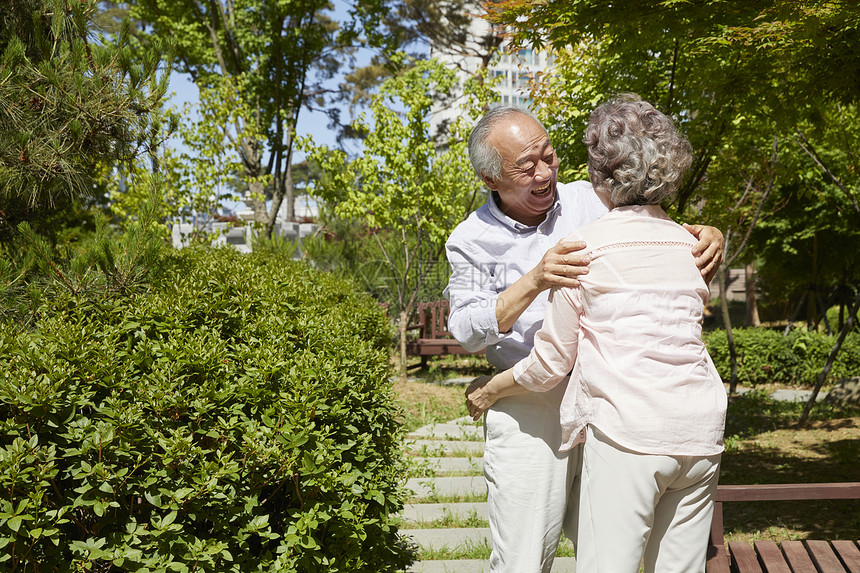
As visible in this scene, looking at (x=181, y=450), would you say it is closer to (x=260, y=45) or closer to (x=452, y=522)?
(x=452, y=522)

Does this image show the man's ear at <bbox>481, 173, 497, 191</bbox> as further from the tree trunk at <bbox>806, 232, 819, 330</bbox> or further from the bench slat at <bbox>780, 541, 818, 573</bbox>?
the tree trunk at <bbox>806, 232, 819, 330</bbox>

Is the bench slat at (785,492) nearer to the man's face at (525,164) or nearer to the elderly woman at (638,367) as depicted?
the elderly woman at (638,367)

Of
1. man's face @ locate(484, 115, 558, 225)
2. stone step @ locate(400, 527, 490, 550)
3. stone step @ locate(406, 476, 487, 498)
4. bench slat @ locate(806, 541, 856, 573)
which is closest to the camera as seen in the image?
man's face @ locate(484, 115, 558, 225)

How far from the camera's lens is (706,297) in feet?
5.95

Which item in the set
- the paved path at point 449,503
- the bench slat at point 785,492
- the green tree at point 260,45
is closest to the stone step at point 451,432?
the paved path at point 449,503

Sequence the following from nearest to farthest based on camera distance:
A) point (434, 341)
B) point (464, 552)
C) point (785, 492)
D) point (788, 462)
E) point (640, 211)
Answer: point (640, 211), point (785, 492), point (464, 552), point (788, 462), point (434, 341)

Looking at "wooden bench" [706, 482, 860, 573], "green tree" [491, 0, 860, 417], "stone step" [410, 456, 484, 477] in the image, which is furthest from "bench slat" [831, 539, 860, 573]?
"stone step" [410, 456, 484, 477]

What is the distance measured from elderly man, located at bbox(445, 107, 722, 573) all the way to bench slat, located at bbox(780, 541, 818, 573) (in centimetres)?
103

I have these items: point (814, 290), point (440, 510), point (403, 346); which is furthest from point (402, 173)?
point (814, 290)

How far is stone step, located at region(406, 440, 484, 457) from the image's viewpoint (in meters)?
6.10

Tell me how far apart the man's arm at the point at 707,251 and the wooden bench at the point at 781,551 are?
1.02m

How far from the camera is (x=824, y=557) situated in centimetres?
266

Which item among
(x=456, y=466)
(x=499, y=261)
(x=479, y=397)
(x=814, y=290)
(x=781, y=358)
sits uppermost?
(x=499, y=261)

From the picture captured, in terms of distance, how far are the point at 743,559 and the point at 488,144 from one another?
189 centimetres
